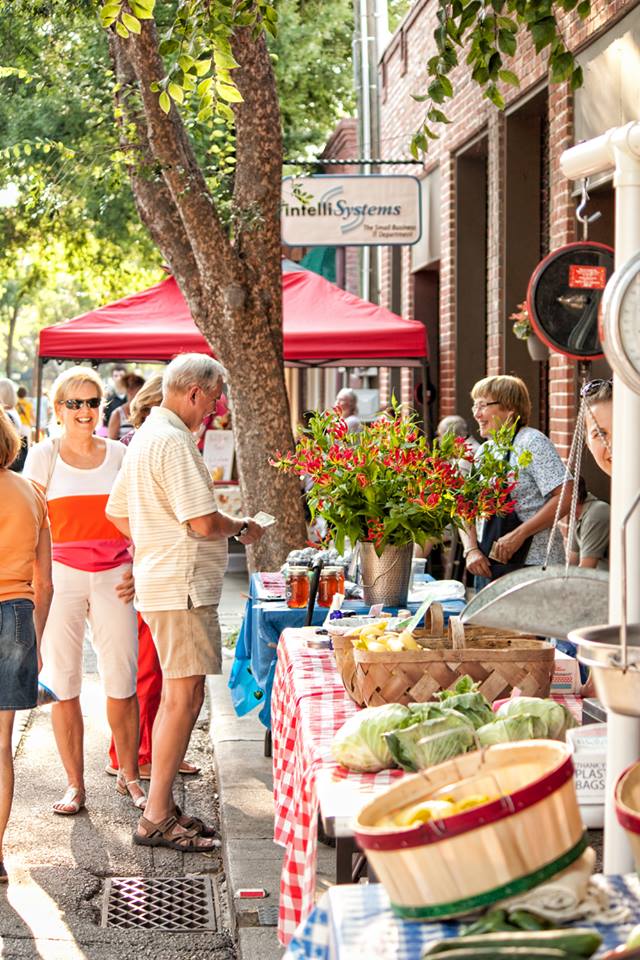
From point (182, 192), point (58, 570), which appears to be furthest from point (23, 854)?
point (182, 192)

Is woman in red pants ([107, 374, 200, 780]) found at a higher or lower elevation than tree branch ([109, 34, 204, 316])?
lower

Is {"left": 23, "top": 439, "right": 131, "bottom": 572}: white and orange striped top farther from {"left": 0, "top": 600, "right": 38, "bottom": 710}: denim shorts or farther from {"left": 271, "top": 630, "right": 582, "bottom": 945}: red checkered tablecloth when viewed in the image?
{"left": 271, "top": 630, "right": 582, "bottom": 945}: red checkered tablecloth

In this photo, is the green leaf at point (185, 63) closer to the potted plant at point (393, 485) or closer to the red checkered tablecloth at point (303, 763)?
the potted plant at point (393, 485)

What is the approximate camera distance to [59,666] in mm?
6148

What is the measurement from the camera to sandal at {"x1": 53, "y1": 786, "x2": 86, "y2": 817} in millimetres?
6141

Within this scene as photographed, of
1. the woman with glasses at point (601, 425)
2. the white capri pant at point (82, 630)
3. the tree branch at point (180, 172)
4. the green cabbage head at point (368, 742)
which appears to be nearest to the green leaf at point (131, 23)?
the woman with glasses at point (601, 425)

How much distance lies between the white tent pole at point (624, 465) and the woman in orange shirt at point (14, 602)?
9.82ft

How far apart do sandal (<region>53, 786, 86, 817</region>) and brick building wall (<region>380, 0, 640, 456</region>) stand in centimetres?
410

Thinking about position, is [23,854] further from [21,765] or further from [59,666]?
[21,765]

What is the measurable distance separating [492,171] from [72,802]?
6.82 m

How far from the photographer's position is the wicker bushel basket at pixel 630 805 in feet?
7.21

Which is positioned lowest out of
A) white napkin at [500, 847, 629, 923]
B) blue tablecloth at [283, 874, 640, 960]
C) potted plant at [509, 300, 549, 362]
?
blue tablecloth at [283, 874, 640, 960]

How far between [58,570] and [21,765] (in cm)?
139

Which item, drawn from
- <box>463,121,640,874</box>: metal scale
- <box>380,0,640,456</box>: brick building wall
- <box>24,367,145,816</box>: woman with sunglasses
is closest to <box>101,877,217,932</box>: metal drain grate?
<box>24,367,145,816</box>: woman with sunglasses
